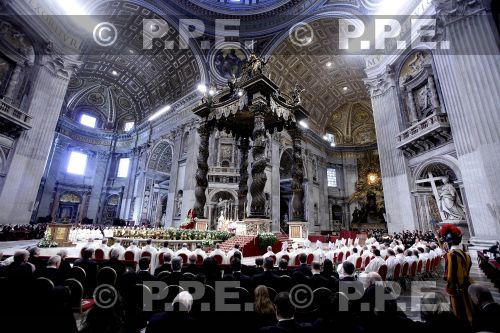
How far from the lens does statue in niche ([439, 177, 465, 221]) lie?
9586 millimetres

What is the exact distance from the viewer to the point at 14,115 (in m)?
10.8

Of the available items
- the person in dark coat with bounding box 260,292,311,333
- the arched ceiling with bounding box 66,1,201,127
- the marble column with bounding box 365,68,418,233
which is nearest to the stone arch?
the arched ceiling with bounding box 66,1,201,127

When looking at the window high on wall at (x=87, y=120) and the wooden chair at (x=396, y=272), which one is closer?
the wooden chair at (x=396, y=272)

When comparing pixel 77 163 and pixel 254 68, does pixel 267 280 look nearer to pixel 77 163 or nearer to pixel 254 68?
pixel 254 68

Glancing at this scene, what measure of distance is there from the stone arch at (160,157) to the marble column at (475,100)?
65.2ft

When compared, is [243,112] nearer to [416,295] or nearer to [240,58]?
[416,295]

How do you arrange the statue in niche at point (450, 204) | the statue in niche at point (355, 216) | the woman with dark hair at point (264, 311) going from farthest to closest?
the statue in niche at point (355, 216) < the statue in niche at point (450, 204) < the woman with dark hair at point (264, 311)

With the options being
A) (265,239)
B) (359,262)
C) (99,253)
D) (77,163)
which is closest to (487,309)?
(359,262)

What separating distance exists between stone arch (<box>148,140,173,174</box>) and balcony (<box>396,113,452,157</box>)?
59.7ft

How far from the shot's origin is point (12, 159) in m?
10.8

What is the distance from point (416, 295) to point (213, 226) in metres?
12.6

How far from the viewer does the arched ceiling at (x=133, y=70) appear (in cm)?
1733

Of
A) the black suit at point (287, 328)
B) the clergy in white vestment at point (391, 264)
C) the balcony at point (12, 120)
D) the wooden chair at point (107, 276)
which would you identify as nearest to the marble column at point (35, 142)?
the balcony at point (12, 120)

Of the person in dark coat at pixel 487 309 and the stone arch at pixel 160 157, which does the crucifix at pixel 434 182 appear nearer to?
the person in dark coat at pixel 487 309
